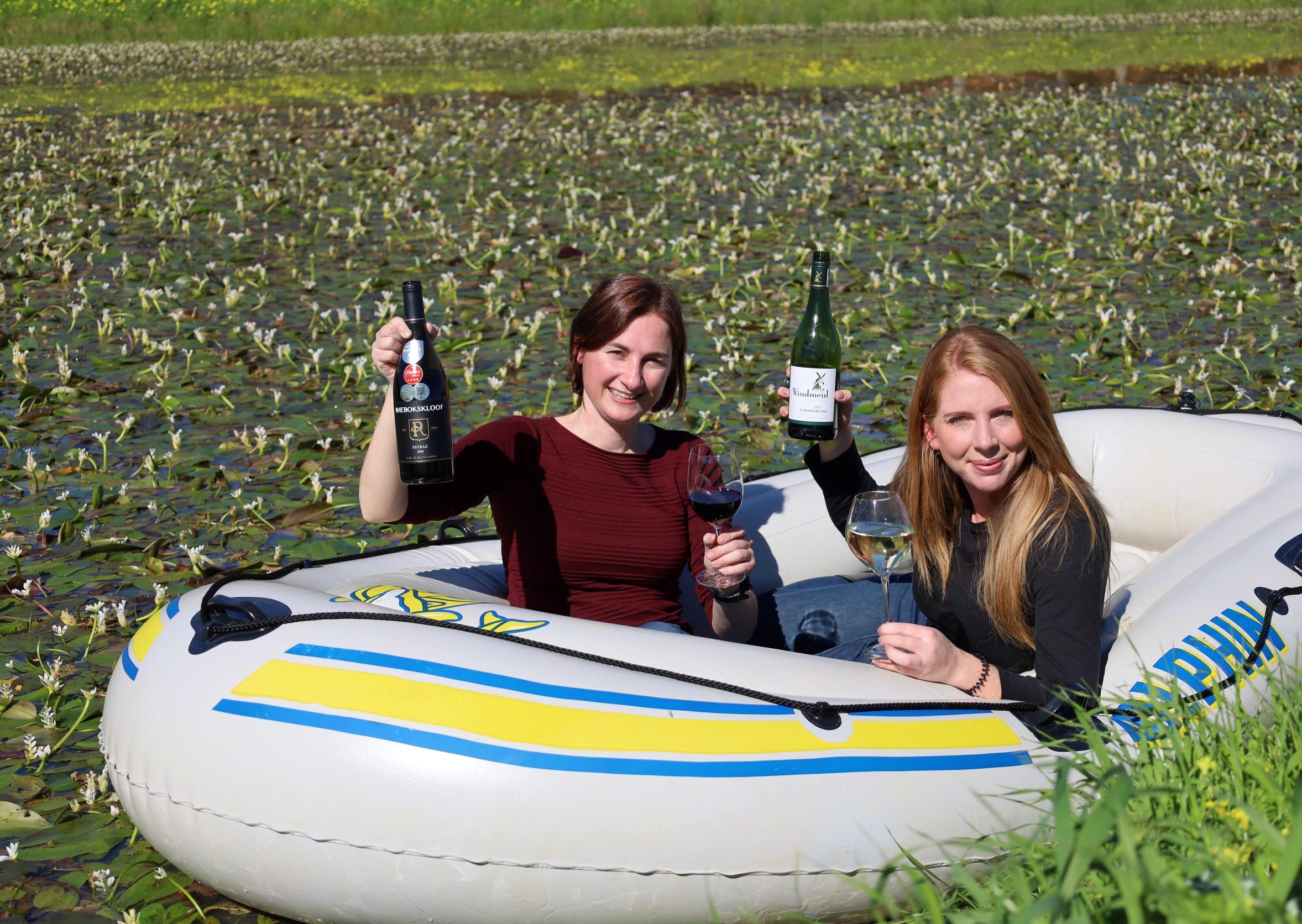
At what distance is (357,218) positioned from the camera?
1194 cm

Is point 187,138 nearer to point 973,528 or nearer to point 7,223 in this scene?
point 7,223

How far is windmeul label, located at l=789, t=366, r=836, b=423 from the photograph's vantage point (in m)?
3.79

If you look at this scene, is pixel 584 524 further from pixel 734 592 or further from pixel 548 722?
pixel 548 722

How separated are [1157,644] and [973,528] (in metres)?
0.57

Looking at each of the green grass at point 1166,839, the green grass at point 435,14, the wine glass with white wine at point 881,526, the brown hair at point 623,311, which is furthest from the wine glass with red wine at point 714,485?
the green grass at point 435,14

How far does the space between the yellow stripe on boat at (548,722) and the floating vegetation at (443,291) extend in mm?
787

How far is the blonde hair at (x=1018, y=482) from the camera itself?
135 inches

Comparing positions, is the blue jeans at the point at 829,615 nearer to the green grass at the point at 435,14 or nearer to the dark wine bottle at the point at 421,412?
the dark wine bottle at the point at 421,412

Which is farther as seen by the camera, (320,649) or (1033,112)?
(1033,112)

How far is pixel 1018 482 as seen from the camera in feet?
11.6

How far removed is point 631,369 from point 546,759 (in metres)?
1.23

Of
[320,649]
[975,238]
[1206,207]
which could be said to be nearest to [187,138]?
[975,238]

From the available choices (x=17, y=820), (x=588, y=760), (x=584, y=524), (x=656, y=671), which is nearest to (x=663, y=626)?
(x=584, y=524)

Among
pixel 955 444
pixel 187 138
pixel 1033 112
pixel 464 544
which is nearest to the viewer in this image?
pixel 955 444
